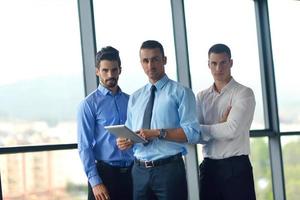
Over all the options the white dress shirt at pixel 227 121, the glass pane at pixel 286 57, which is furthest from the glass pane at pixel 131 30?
the glass pane at pixel 286 57

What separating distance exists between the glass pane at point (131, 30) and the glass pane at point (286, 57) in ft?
5.22

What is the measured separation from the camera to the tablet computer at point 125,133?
8.89ft

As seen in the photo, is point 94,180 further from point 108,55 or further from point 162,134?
point 108,55

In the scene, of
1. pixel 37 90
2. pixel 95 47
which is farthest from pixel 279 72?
pixel 37 90

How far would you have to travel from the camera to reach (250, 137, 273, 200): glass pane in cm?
532

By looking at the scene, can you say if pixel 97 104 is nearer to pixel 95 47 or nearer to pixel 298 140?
pixel 95 47

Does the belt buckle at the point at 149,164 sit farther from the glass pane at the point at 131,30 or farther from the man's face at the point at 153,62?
the glass pane at the point at 131,30

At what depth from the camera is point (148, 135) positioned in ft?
9.29

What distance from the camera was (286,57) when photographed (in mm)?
5859

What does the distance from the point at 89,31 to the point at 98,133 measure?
117cm

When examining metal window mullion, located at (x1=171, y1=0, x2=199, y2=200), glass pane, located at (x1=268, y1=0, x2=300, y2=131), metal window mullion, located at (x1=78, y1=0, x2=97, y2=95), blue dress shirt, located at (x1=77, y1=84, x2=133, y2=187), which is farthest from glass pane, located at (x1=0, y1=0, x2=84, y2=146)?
glass pane, located at (x1=268, y1=0, x2=300, y2=131)

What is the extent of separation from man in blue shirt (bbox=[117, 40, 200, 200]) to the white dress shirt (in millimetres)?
243

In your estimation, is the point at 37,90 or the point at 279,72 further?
the point at 279,72

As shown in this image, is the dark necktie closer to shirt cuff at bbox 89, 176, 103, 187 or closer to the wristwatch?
the wristwatch
